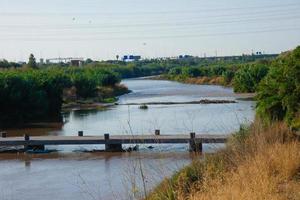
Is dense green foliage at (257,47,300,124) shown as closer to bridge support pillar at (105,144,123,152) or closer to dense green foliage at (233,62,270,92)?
bridge support pillar at (105,144,123,152)

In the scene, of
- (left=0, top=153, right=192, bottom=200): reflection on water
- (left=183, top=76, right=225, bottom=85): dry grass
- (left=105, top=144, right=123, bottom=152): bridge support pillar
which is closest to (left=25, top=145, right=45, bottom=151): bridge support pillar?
(left=0, top=153, right=192, bottom=200): reflection on water

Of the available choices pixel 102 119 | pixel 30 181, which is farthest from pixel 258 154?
pixel 102 119

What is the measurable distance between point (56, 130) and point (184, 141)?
18907 millimetres

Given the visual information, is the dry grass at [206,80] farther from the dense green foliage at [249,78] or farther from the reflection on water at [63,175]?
the reflection on water at [63,175]

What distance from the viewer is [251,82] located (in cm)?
9562

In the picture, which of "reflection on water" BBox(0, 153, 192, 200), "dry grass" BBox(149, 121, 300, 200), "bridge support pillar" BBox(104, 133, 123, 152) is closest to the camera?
"dry grass" BBox(149, 121, 300, 200)

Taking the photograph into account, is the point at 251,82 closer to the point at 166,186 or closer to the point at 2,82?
the point at 2,82

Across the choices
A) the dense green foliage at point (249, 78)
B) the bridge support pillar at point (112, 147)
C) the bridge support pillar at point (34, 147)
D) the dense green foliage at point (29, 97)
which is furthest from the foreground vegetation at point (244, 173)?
the dense green foliage at point (249, 78)

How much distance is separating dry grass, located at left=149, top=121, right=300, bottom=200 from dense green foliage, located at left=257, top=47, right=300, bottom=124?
1236 centimetres

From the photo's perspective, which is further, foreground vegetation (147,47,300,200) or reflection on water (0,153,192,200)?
reflection on water (0,153,192,200)

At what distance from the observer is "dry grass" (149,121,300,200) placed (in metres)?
6.30

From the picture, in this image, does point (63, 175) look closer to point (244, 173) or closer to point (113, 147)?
point (113, 147)

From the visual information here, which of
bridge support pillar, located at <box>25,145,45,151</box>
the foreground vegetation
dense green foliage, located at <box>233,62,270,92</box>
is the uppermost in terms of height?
the foreground vegetation

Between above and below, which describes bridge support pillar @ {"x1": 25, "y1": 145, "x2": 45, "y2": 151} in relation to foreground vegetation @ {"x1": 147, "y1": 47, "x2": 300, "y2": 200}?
below
